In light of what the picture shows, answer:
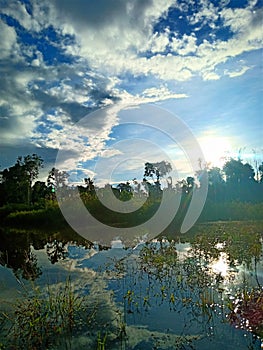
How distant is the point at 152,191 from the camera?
103 ft

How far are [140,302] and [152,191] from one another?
2561 cm

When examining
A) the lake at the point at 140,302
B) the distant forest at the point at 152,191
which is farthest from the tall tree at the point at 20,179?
the lake at the point at 140,302

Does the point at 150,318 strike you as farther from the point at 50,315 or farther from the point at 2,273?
the point at 2,273

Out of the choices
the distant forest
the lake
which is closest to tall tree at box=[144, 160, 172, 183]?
the distant forest

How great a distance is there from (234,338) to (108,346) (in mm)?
1628

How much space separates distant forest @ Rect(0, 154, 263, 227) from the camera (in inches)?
880

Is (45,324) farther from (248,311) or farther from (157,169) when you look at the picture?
(157,169)

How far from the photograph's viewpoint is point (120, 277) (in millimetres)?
7539

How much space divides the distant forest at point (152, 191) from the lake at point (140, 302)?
1114 centimetres

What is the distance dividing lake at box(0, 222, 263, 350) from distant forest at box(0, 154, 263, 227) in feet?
36.6

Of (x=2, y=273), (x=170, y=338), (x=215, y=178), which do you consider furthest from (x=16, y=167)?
(x=170, y=338)

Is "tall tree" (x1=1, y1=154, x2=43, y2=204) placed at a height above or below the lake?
above

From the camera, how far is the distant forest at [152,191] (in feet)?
73.4

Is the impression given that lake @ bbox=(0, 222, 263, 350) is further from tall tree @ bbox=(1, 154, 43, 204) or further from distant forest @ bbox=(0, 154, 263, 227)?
tall tree @ bbox=(1, 154, 43, 204)
